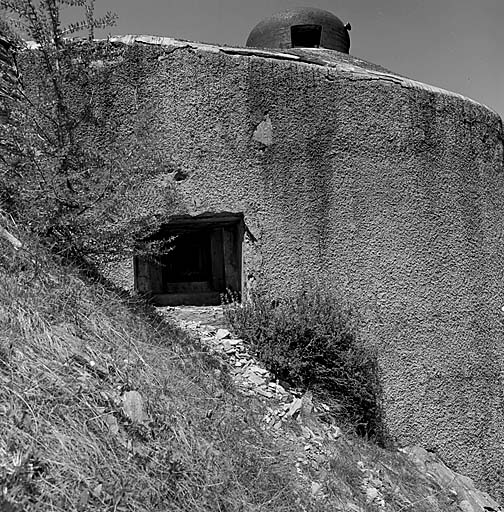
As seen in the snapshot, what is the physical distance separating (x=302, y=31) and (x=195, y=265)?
479cm

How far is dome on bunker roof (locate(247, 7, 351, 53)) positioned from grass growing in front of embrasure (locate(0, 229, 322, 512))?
6349 millimetres

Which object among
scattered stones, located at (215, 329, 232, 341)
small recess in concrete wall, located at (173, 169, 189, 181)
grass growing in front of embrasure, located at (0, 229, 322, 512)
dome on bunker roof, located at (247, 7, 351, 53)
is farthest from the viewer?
dome on bunker roof, located at (247, 7, 351, 53)

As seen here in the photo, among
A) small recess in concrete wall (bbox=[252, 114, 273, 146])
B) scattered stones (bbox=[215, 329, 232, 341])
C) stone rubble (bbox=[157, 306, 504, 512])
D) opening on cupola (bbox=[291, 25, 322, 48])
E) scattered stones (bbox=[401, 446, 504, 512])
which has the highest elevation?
opening on cupola (bbox=[291, 25, 322, 48])

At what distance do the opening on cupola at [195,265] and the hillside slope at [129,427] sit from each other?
1.24 meters

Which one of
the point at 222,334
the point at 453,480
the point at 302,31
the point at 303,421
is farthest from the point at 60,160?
the point at 302,31

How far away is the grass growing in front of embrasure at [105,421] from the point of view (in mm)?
2604

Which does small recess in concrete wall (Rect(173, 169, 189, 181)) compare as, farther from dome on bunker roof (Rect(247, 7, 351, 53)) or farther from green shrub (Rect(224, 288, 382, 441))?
dome on bunker roof (Rect(247, 7, 351, 53))

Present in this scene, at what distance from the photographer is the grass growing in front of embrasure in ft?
8.54

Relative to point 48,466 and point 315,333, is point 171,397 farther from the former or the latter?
point 315,333

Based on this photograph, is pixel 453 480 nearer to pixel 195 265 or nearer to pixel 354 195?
pixel 354 195

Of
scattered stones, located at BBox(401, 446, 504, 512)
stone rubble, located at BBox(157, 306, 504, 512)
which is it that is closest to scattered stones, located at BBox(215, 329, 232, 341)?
stone rubble, located at BBox(157, 306, 504, 512)

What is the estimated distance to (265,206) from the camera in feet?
19.3

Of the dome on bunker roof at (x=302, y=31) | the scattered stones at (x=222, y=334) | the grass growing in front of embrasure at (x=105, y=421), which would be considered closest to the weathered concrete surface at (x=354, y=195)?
the scattered stones at (x=222, y=334)

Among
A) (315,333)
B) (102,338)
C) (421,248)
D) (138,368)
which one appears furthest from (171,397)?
(421,248)
